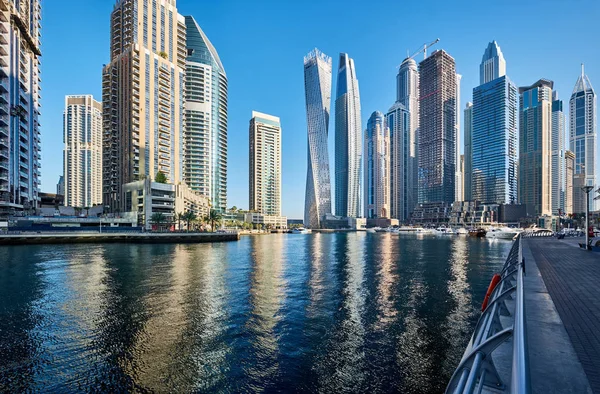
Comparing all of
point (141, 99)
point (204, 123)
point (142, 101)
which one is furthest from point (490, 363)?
point (204, 123)

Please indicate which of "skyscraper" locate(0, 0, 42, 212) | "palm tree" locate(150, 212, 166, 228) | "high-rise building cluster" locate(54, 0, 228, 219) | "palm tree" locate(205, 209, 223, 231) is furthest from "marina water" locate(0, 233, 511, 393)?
"high-rise building cluster" locate(54, 0, 228, 219)

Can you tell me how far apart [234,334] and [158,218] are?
341ft

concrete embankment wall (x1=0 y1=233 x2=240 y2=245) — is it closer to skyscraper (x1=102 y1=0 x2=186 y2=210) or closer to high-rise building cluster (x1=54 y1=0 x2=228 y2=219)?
high-rise building cluster (x1=54 y1=0 x2=228 y2=219)

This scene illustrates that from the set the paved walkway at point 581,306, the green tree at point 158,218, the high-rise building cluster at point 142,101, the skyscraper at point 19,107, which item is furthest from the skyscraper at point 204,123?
the paved walkway at point 581,306

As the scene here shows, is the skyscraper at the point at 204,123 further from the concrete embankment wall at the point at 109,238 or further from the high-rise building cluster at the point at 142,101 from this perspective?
the concrete embankment wall at the point at 109,238

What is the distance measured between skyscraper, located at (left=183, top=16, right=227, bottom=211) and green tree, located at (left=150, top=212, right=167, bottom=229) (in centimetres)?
5584

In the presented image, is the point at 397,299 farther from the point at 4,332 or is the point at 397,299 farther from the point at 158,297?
the point at 4,332

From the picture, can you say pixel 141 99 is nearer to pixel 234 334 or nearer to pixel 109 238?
pixel 109 238

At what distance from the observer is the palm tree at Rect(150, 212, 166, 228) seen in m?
109

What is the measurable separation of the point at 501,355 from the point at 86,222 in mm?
130118

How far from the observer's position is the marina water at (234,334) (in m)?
11.2

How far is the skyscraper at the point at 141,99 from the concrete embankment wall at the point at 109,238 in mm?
39603

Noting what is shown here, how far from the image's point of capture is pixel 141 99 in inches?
5069

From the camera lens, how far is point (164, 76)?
A: 137 meters
